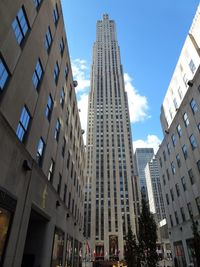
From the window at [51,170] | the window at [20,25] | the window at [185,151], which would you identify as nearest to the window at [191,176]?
the window at [185,151]

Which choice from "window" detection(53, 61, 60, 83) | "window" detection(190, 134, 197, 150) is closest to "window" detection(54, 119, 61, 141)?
"window" detection(53, 61, 60, 83)

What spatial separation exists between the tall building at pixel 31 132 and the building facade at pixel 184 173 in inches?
708

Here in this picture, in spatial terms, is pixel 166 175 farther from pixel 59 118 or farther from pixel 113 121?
pixel 113 121

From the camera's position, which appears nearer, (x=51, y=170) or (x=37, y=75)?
(x=37, y=75)

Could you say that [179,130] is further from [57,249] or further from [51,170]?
[57,249]

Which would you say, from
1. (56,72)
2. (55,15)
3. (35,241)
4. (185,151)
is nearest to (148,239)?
(185,151)

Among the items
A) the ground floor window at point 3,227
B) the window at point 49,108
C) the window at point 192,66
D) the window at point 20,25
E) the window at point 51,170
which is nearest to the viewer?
the ground floor window at point 3,227

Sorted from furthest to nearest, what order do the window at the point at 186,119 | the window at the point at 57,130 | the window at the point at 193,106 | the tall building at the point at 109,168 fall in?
1. the tall building at the point at 109,168
2. the window at the point at 186,119
3. the window at the point at 193,106
4. the window at the point at 57,130

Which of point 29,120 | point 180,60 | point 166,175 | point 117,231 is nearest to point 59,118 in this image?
point 29,120

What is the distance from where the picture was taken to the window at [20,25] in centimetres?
1281

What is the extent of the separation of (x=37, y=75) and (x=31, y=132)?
487 cm

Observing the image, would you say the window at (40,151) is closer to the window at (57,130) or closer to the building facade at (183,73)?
the window at (57,130)

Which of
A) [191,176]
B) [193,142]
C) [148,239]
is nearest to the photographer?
[148,239]

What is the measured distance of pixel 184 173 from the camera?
3228 centimetres
